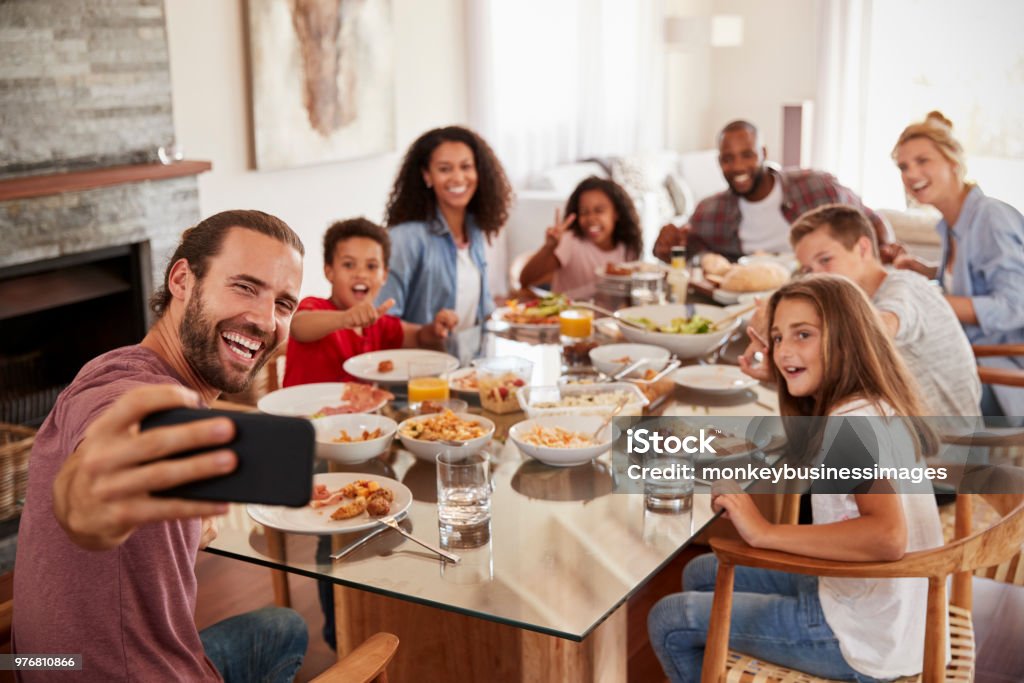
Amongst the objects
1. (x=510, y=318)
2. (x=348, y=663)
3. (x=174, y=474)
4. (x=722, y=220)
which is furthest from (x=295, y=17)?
(x=174, y=474)

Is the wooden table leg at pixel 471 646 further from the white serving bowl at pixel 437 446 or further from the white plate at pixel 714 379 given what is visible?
the white plate at pixel 714 379

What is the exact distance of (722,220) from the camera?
420 cm

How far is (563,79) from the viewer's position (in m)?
7.38

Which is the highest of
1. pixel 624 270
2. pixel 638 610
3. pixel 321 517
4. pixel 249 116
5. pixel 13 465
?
pixel 249 116

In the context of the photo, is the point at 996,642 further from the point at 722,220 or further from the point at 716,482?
the point at 722,220

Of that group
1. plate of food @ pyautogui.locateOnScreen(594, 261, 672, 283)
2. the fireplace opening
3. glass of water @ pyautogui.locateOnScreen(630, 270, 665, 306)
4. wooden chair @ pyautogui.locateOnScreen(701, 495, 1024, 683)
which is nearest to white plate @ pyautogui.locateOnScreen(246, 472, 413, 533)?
wooden chair @ pyautogui.locateOnScreen(701, 495, 1024, 683)

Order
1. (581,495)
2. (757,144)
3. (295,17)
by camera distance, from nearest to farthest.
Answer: (581,495)
(757,144)
(295,17)

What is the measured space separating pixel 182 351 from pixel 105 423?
0.57 m

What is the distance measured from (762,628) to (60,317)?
2946 millimetres

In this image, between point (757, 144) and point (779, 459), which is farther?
point (757, 144)

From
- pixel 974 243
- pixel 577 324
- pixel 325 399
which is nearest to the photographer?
pixel 325 399

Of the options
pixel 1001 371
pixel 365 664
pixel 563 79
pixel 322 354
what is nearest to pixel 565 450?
pixel 365 664

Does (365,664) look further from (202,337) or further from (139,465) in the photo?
(139,465)

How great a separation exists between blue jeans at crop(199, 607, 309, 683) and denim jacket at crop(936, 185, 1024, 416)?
196 cm
